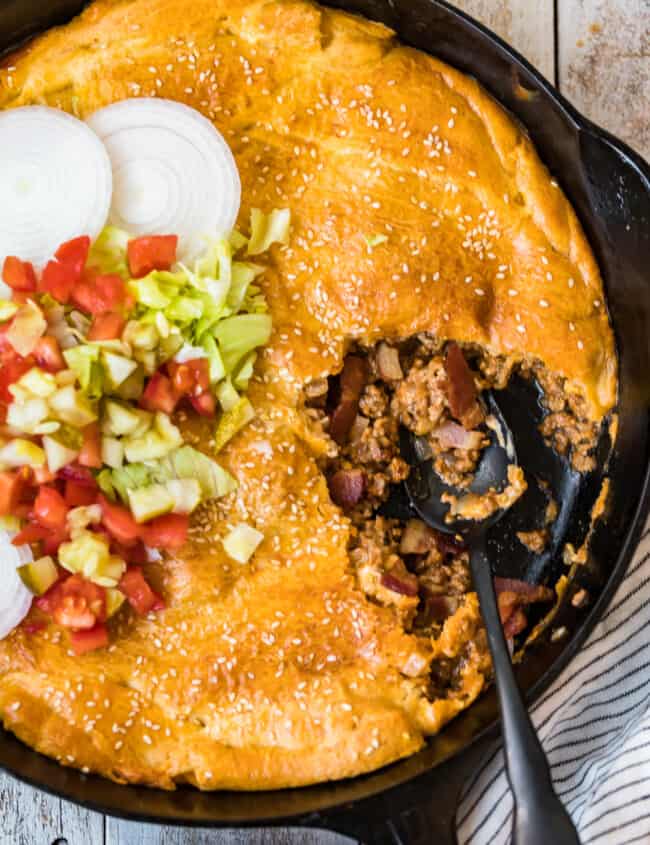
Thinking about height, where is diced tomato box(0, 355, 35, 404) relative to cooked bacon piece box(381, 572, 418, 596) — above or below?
above

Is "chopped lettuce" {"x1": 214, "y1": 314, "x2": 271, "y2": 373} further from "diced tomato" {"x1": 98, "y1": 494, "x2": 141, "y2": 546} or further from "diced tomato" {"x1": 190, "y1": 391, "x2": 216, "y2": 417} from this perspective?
"diced tomato" {"x1": 98, "y1": 494, "x2": 141, "y2": 546}

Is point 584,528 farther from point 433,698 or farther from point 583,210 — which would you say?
point 583,210

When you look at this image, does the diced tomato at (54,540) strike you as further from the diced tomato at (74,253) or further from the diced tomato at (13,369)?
the diced tomato at (74,253)

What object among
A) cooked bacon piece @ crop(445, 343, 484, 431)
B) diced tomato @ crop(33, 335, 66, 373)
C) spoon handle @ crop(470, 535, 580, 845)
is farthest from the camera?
cooked bacon piece @ crop(445, 343, 484, 431)

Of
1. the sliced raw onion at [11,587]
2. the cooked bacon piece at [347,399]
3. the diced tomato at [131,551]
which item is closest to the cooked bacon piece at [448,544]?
the cooked bacon piece at [347,399]

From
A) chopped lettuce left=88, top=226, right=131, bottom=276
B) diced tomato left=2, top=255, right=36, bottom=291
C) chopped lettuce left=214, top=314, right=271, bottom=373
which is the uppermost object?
Result: chopped lettuce left=88, top=226, right=131, bottom=276

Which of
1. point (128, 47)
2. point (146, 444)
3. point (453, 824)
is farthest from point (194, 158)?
point (453, 824)

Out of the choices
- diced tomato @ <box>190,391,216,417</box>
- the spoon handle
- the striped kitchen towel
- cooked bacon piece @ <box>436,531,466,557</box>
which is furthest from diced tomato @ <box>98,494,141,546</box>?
the striped kitchen towel

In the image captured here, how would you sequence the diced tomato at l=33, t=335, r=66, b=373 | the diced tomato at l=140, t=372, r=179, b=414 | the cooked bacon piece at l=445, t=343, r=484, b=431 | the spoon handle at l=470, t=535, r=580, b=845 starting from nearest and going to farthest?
the spoon handle at l=470, t=535, r=580, b=845
the diced tomato at l=33, t=335, r=66, b=373
the diced tomato at l=140, t=372, r=179, b=414
the cooked bacon piece at l=445, t=343, r=484, b=431
